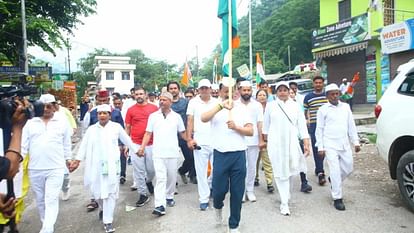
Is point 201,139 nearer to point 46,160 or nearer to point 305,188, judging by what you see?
point 305,188

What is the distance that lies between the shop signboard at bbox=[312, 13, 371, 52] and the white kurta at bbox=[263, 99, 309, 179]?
1529 cm

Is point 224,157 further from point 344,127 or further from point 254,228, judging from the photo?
point 344,127

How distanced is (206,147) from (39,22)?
15910 millimetres

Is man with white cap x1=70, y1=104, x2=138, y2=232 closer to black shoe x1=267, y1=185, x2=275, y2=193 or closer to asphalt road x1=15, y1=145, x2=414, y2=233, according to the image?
asphalt road x1=15, y1=145, x2=414, y2=233

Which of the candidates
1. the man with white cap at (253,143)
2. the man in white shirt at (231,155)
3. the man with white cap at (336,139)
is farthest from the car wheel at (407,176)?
the man in white shirt at (231,155)

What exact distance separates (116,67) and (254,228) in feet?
194

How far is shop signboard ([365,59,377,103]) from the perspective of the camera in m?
19.2

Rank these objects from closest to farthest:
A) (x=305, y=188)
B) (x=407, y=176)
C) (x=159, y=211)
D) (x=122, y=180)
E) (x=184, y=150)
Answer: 1. (x=407, y=176)
2. (x=159, y=211)
3. (x=305, y=188)
4. (x=184, y=150)
5. (x=122, y=180)

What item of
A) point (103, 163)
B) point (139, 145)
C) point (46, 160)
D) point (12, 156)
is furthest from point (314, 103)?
point (12, 156)

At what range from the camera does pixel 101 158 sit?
4.71 metres

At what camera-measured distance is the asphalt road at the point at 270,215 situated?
14.7ft

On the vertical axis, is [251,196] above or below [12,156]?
below

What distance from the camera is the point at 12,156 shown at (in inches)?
92.1

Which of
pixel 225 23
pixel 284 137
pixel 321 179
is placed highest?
pixel 225 23
